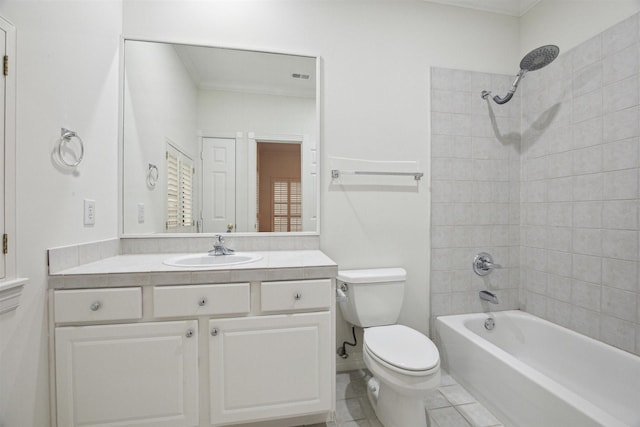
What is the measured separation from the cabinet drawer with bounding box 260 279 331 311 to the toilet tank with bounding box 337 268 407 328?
0.42 meters

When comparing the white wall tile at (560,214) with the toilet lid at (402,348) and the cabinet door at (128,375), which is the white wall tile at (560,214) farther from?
the cabinet door at (128,375)

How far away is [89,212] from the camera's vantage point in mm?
1375

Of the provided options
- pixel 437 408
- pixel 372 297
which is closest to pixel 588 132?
→ pixel 372 297

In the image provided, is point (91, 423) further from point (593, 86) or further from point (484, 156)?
point (593, 86)

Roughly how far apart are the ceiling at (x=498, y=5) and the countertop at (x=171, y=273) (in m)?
2.08

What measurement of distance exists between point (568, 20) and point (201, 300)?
2732 mm

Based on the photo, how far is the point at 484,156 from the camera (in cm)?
207

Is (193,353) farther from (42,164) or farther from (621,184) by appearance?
(621,184)

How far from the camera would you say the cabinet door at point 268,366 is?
1.24m

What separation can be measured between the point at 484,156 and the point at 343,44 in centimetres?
A: 129

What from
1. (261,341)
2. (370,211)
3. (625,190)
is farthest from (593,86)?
(261,341)

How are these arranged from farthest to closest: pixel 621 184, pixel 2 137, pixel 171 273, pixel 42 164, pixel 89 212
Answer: pixel 621 184
pixel 89 212
pixel 171 273
pixel 42 164
pixel 2 137

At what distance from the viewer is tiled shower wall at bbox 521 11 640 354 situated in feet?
4.93

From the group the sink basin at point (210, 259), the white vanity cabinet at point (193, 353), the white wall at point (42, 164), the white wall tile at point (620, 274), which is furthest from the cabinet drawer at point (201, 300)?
the white wall tile at point (620, 274)
